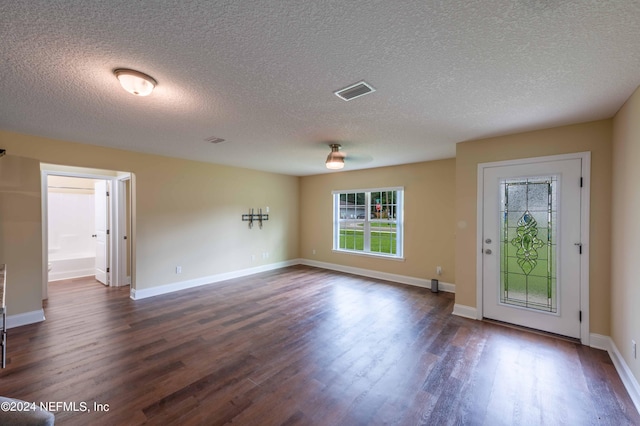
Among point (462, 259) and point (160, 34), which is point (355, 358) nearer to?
point (462, 259)

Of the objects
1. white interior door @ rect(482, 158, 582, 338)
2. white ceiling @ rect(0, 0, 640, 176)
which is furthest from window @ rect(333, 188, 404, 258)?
white ceiling @ rect(0, 0, 640, 176)

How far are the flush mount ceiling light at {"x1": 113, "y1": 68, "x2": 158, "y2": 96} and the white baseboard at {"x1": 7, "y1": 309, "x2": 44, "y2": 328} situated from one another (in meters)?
3.57

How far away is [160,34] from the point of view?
152cm

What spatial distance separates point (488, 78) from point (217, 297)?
4.68 metres

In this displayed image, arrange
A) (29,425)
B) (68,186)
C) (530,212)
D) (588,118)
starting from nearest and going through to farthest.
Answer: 1. (29,425)
2. (588,118)
3. (530,212)
4. (68,186)

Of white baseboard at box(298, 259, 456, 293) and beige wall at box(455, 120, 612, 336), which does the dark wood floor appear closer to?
beige wall at box(455, 120, 612, 336)

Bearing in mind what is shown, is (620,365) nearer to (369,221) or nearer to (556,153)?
(556,153)

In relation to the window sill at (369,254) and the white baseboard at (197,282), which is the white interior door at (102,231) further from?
the window sill at (369,254)

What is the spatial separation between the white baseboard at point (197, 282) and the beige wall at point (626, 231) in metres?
5.84

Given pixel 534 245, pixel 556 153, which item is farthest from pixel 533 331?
pixel 556 153

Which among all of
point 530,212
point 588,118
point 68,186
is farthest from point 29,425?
point 68,186

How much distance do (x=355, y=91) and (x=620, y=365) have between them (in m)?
3.47

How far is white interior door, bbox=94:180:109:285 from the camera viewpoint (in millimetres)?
5316

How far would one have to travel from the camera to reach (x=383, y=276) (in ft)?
19.1
